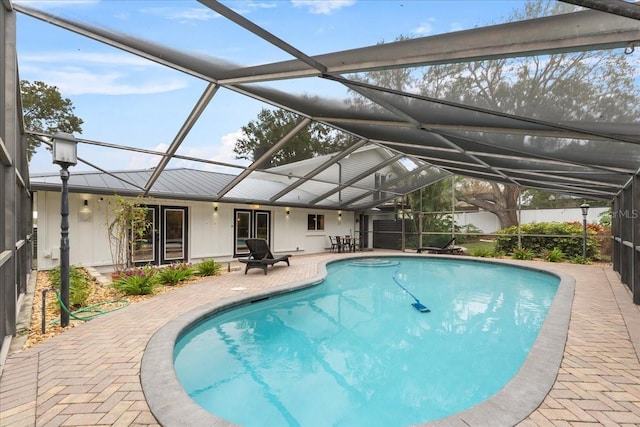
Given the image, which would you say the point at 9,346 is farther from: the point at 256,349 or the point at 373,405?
the point at 373,405

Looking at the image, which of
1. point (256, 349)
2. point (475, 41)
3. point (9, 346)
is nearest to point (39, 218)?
→ point (9, 346)

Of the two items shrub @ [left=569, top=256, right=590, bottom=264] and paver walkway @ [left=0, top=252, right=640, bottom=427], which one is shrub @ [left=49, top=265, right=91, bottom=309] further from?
shrub @ [left=569, top=256, right=590, bottom=264]

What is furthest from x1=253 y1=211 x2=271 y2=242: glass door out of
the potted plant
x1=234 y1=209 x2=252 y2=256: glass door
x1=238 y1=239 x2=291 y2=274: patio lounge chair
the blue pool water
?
the blue pool water

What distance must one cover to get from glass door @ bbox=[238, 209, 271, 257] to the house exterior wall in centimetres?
22

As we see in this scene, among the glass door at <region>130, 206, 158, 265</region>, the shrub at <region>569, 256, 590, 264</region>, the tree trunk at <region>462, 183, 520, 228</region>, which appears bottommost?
the shrub at <region>569, 256, 590, 264</region>

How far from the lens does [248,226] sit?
1382 centimetres

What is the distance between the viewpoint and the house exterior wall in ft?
28.8

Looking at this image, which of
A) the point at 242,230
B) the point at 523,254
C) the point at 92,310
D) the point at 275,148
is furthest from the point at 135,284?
the point at 523,254

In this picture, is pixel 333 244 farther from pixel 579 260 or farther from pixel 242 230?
pixel 579 260

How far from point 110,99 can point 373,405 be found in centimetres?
808

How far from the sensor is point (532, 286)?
30.3ft

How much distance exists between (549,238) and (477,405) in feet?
46.8

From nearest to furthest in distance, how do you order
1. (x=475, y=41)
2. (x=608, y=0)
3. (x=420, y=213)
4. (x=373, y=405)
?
(x=608, y=0)
(x=475, y=41)
(x=373, y=405)
(x=420, y=213)

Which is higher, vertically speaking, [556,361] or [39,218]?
[39,218]
